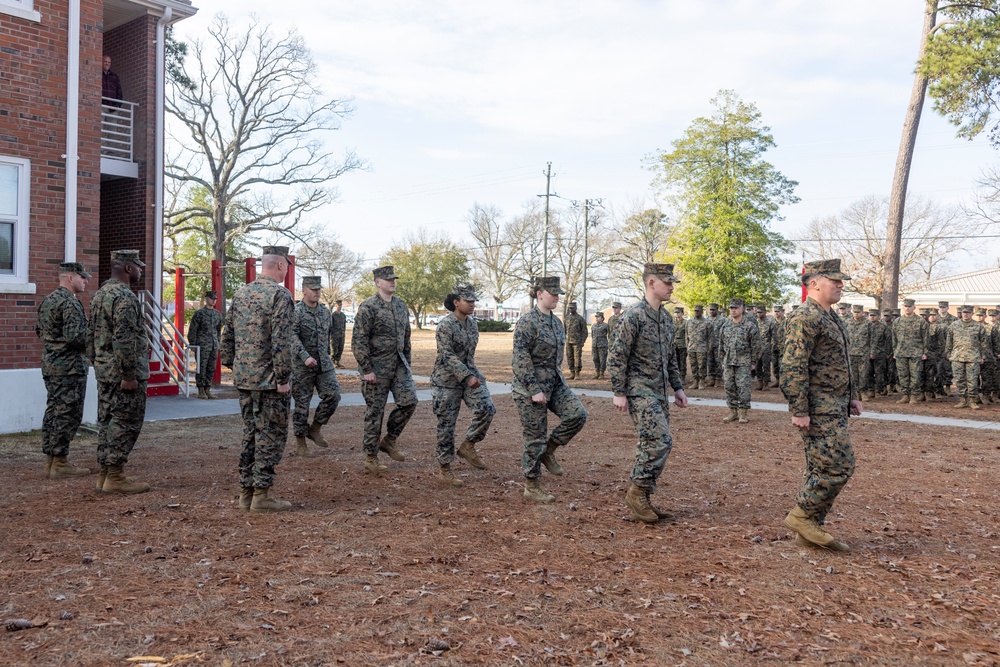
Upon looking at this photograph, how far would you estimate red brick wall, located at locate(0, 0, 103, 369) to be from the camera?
11.2 metres

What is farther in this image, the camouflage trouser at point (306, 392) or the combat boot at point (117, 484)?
the camouflage trouser at point (306, 392)

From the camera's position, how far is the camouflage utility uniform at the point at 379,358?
8.35 m

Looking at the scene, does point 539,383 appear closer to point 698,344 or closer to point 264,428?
point 264,428

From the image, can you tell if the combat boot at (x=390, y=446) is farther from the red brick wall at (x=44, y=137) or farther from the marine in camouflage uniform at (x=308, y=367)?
the red brick wall at (x=44, y=137)

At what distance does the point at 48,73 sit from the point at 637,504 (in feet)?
35.3

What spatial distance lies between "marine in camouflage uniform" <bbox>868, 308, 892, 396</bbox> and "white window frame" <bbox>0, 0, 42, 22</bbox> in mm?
17951

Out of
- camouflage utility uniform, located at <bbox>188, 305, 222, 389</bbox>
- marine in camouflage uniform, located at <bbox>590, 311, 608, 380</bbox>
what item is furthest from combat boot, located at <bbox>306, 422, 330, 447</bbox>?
marine in camouflage uniform, located at <bbox>590, 311, 608, 380</bbox>

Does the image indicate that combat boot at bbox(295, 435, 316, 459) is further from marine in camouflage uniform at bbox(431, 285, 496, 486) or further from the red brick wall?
the red brick wall

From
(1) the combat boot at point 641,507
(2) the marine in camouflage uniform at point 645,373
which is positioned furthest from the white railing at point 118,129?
(1) the combat boot at point 641,507

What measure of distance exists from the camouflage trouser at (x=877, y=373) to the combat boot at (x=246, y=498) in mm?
16104

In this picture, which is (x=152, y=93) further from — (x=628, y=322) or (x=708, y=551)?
(x=708, y=551)

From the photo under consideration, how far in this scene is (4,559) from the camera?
538 cm

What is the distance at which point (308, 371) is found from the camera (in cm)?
967

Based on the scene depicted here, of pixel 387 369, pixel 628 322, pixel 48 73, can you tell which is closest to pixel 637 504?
pixel 628 322
